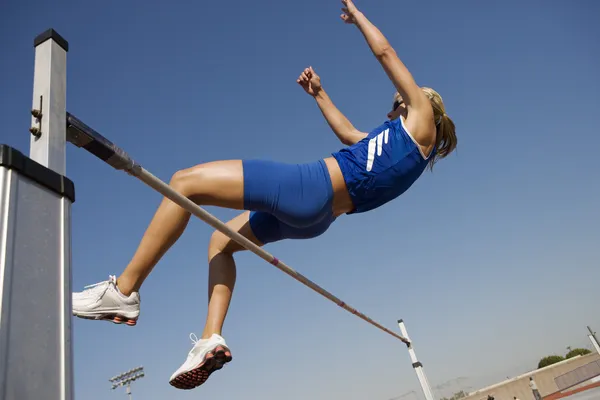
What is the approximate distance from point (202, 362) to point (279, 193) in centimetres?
77

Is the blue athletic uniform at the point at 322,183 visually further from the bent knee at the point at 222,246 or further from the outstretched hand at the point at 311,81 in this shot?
the outstretched hand at the point at 311,81

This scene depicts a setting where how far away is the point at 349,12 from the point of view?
99.1 inches

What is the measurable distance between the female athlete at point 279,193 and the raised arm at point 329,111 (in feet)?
2.46

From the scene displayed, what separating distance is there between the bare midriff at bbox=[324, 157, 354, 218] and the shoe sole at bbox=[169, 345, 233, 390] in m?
0.82

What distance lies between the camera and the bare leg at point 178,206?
1795 millimetres

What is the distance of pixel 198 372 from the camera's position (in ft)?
6.44

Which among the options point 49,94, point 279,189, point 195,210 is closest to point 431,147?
point 279,189

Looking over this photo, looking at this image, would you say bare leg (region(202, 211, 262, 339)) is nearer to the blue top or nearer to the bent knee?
the bent knee

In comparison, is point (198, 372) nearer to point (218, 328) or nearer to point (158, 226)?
point (218, 328)

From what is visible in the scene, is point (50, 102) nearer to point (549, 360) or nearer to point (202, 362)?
point (202, 362)

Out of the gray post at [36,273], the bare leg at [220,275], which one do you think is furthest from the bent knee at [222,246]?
the gray post at [36,273]

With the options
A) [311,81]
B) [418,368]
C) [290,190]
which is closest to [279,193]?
[290,190]

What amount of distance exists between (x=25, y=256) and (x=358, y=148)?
5.50 feet

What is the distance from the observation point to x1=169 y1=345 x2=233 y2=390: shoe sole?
1.94 m
